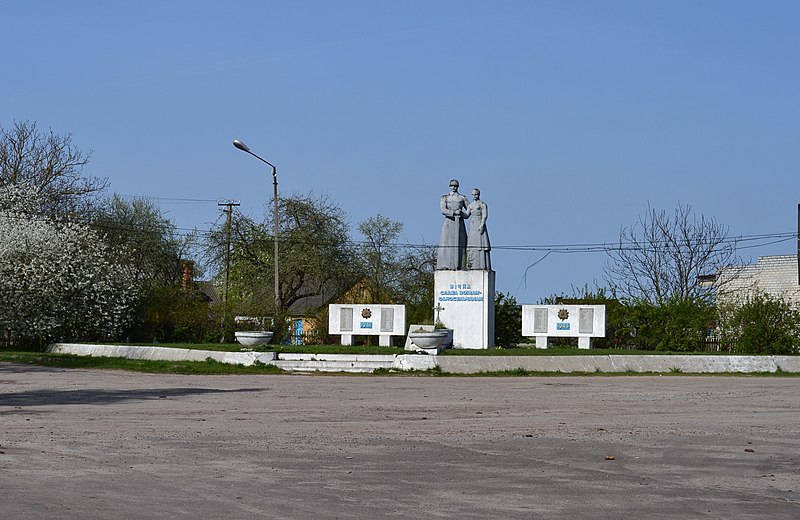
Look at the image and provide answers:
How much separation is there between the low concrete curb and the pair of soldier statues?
7888mm

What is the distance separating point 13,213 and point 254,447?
3691 cm

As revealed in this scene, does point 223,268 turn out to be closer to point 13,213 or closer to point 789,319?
point 13,213

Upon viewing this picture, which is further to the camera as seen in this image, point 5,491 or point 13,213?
point 13,213

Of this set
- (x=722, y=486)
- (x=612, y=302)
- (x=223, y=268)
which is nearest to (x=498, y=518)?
(x=722, y=486)

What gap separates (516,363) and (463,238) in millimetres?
9166

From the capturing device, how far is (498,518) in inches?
325

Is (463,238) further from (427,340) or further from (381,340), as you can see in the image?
(427,340)

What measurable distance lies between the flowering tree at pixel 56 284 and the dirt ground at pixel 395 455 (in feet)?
68.9

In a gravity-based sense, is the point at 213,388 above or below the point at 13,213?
below

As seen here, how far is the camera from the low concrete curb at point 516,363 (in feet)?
98.5

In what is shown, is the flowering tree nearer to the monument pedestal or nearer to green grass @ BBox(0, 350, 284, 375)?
green grass @ BBox(0, 350, 284, 375)

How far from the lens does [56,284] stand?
139ft

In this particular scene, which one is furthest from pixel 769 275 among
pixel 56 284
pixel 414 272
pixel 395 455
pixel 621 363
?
pixel 395 455

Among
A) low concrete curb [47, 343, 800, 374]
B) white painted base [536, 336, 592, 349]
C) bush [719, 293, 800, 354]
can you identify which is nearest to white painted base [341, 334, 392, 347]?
white painted base [536, 336, 592, 349]
